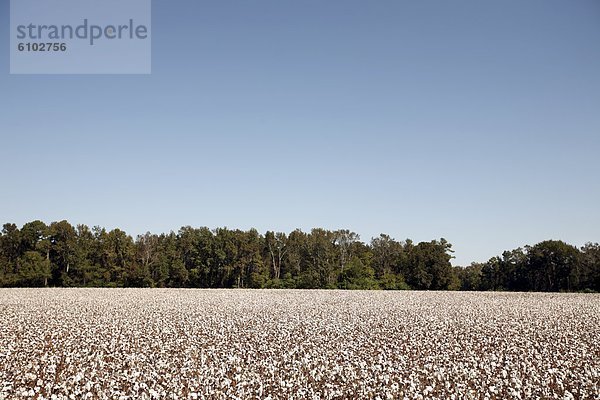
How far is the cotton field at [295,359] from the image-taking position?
9.52m

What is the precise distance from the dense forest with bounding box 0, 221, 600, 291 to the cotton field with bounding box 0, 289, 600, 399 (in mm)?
47676

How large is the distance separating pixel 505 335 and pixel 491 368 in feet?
21.3

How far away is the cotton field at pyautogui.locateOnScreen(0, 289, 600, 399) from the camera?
9516 millimetres

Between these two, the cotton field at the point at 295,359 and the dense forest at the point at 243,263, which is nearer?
the cotton field at the point at 295,359

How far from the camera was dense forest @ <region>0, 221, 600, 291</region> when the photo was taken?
66812 mm

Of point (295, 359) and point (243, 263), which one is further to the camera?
point (243, 263)

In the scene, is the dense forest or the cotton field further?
the dense forest

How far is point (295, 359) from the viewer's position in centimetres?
1229

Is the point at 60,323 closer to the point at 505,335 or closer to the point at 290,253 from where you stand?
the point at 505,335

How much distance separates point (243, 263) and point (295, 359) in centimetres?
6022

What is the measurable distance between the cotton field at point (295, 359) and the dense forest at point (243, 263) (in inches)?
1877

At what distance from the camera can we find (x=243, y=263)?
7156 cm

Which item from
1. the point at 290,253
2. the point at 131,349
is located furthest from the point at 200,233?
the point at 131,349

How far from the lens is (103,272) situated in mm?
68500
